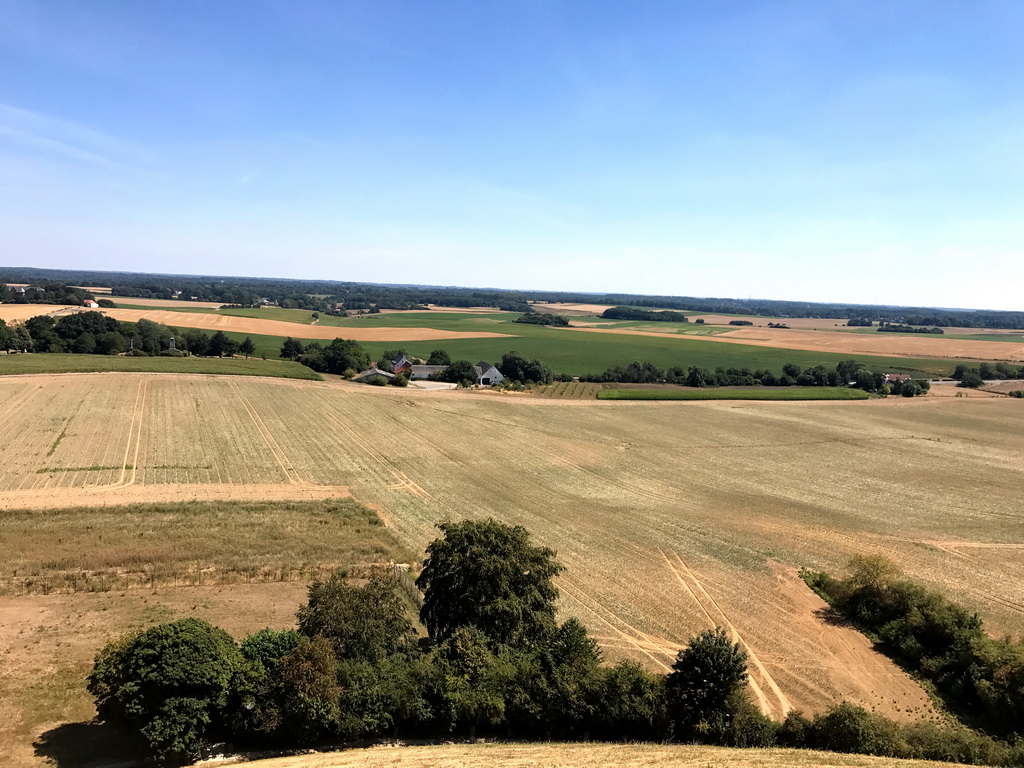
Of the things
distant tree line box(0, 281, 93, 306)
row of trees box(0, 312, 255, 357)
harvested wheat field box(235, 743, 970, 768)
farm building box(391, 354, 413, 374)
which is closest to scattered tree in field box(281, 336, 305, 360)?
row of trees box(0, 312, 255, 357)

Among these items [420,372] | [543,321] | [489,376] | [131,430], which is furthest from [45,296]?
[543,321]

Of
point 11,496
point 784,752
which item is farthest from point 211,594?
point 784,752

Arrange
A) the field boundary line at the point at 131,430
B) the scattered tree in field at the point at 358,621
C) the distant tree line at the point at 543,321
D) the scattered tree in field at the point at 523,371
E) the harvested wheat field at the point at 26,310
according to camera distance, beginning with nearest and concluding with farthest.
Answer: the scattered tree in field at the point at 358,621, the field boundary line at the point at 131,430, the scattered tree in field at the point at 523,371, the harvested wheat field at the point at 26,310, the distant tree line at the point at 543,321

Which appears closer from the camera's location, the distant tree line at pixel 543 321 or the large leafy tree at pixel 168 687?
the large leafy tree at pixel 168 687

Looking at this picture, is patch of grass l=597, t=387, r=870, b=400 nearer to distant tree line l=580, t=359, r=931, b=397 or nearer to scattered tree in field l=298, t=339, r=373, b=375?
distant tree line l=580, t=359, r=931, b=397

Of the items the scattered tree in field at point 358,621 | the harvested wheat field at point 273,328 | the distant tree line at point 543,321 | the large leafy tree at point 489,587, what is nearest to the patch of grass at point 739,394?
the large leafy tree at point 489,587

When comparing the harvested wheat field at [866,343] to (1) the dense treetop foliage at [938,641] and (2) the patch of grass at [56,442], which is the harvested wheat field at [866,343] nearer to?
(1) the dense treetop foliage at [938,641]
